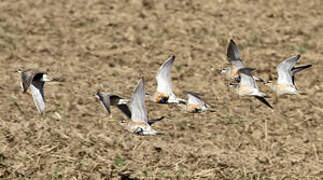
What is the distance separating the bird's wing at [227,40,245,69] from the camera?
7.07 m

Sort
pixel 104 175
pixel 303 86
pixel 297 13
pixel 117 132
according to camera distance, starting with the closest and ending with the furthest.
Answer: pixel 104 175 → pixel 117 132 → pixel 303 86 → pixel 297 13

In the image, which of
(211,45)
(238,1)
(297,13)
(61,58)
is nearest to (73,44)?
(61,58)

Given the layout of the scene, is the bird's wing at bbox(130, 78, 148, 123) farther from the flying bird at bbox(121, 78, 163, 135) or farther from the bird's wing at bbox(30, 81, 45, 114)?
the bird's wing at bbox(30, 81, 45, 114)

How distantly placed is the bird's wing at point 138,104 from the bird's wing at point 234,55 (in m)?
1.21

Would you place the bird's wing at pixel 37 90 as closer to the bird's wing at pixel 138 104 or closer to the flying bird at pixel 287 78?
the bird's wing at pixel 138 104

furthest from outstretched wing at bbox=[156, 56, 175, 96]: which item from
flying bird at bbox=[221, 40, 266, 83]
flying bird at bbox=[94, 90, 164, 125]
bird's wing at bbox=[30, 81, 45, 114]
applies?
bird's wing at bbox=[30, 81, 45, 114]

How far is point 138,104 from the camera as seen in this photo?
6.94m

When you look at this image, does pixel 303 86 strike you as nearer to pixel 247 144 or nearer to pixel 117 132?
pixel 247 144

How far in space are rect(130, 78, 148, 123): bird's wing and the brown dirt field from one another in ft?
6.16

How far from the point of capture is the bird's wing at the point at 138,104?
6.64 metres

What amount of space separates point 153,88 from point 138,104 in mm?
4244

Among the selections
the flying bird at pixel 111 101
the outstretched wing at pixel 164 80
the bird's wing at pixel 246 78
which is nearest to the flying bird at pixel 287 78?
the bird's wing at pixel 246 78

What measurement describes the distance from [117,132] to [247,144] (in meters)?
2.14

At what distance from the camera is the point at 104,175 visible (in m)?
8.72
